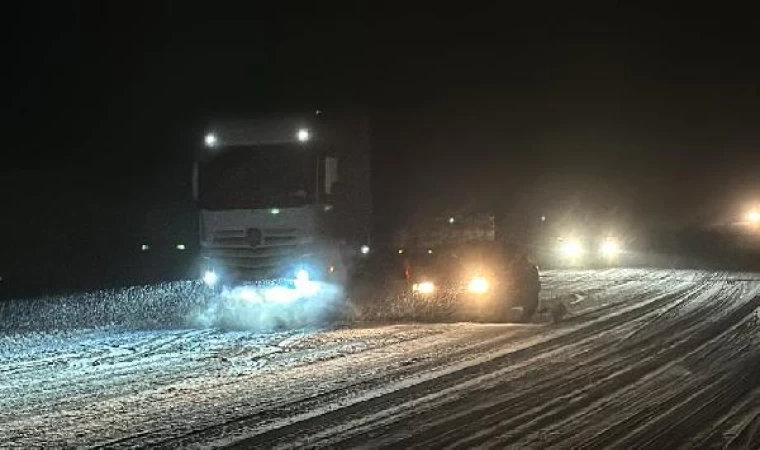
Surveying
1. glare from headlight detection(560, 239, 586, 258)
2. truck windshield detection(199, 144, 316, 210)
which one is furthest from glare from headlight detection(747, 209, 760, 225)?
truck windshield detection(199, 144, 316, 210)

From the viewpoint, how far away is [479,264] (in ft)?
62.7

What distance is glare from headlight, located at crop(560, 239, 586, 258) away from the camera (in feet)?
159

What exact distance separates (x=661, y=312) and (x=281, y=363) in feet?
31.0

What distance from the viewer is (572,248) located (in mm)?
49906

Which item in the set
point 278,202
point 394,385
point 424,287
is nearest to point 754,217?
point 424,287

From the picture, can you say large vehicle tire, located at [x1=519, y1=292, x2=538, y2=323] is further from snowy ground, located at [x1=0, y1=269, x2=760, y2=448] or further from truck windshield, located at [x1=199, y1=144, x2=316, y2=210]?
truck windshield, located at [x1=199, y1=144, x2=316, y2=210]

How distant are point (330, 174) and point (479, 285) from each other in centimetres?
382

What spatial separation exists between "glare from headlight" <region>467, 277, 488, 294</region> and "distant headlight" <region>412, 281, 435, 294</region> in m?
0.82

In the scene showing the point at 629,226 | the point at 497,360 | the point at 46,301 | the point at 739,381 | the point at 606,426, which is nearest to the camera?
the point at 606,426

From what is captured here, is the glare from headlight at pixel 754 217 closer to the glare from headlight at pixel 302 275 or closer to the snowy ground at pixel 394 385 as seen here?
the snowy ground at pixel 394 385

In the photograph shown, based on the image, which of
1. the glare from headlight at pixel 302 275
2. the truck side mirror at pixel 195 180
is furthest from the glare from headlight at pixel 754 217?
the truck side mirror at pixel 195 180

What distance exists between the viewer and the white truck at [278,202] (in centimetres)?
1884

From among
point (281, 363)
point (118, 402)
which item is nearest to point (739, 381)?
point (281, 363)

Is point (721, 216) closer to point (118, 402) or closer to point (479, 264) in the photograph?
point (479, 264)
